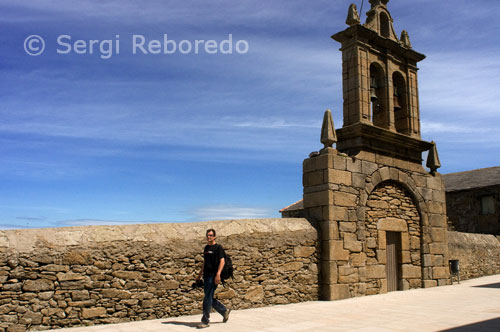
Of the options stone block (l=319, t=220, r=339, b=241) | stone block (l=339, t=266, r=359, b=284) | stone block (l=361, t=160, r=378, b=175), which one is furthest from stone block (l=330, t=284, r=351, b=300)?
stone block (l=361, t=160, r=378, b=175)

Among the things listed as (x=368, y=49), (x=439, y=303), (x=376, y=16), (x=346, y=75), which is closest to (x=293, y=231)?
(x=439, y=303)

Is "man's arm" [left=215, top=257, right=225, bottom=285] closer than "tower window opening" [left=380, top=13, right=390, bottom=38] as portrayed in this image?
Yes

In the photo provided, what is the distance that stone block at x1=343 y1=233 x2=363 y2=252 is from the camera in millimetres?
9930

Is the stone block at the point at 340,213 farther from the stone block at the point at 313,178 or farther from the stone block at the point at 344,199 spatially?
the stone block at the point at 313,178

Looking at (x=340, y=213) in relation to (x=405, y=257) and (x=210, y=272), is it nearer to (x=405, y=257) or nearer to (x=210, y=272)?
(x=405, y=257)

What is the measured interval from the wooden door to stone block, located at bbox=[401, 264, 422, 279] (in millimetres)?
150

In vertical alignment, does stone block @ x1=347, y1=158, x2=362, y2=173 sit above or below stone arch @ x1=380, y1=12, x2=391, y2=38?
below

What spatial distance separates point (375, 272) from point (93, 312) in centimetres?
659

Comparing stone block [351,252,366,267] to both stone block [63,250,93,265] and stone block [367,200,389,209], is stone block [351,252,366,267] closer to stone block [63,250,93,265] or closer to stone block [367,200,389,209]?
stone block [367,200,389,209]

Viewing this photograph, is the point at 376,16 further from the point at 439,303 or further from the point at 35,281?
the point at 35,281

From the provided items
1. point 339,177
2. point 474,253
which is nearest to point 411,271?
point 339,177

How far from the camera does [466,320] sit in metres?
6.58

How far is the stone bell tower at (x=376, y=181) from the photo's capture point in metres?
9.91

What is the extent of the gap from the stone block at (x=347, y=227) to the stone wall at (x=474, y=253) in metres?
5.96
